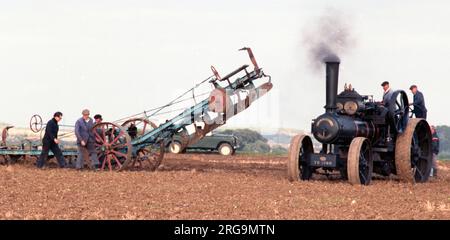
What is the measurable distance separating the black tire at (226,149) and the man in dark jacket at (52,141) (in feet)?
49.8

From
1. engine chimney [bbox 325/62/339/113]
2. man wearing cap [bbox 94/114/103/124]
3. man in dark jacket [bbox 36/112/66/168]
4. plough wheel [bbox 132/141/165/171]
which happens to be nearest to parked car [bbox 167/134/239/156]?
plough wheel [bbox 132/141/165/171]

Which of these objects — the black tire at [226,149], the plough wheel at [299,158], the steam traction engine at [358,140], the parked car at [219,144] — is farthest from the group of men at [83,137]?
the black tire at [226,149]

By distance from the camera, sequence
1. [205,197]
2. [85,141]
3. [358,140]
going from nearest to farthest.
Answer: [205,197] → [358,140] → [85,141]

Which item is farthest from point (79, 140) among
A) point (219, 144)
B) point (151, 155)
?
point (219, 144)

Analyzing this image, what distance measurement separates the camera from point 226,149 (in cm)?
3294

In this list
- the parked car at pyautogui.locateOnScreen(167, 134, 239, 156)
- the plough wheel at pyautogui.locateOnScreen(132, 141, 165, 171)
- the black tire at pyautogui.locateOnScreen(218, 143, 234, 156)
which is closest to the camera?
the plough wheel at pyautogui.locateOnScreen(132, 141, 165, 171)

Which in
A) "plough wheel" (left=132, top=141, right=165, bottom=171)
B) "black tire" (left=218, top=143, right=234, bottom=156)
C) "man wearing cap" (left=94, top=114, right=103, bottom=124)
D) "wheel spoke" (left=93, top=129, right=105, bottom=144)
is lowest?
"black tire" (left=218, top=143, right=234, bottom=156)

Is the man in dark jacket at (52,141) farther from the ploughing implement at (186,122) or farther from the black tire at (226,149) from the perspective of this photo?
the black tire at (226,149)

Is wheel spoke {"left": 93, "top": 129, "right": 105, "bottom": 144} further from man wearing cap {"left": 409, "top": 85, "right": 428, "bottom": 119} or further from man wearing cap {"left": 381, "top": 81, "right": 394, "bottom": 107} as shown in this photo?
man wearing cap {"left": 409, "top": 85, "right": 428, "bottom": 119}

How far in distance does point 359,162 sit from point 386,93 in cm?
196

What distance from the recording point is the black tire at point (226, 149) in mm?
32750

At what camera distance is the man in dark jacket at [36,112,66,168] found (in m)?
17.7

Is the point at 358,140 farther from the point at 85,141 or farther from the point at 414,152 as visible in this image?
the point at 85,141

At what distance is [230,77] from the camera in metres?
17.8
